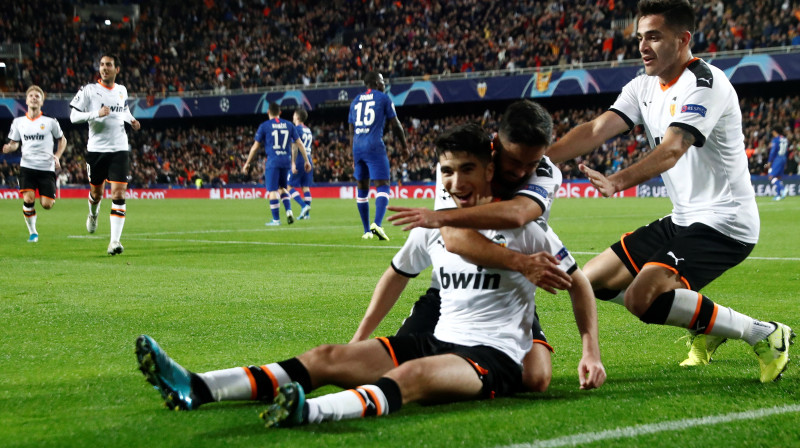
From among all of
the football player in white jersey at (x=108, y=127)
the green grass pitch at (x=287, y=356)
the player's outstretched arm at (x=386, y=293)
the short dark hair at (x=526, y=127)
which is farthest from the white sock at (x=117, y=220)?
the short dark hair at (x=526, y=127)

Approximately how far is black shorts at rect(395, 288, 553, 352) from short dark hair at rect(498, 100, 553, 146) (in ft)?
2.58

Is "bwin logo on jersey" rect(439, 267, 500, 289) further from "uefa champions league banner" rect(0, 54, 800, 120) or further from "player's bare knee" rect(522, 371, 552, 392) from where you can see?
"uefa champions league banner" rect(0, 54, 800, 120)

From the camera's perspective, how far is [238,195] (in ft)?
126

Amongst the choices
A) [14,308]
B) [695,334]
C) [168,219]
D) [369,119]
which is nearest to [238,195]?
[168,219]

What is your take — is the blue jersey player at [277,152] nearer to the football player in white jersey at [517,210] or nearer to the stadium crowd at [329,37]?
the football player in white jersey at [517,210]

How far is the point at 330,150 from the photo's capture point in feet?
132

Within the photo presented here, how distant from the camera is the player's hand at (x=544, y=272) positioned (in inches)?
122

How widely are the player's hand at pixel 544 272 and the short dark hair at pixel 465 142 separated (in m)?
0.41

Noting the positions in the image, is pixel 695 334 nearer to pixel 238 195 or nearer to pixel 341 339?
pixel 341 339

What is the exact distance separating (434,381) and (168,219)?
16.5 m

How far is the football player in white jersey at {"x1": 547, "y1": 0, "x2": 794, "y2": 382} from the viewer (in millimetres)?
3834

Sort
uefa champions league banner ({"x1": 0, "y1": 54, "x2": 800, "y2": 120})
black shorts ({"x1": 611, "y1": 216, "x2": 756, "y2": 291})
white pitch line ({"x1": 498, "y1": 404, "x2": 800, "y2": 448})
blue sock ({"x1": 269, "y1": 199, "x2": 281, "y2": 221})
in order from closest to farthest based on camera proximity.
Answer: white pitch line ({"x1": 498, "y1": 404, "x2": 800, "y2": 448}), black shorts ({"x1": 611, "y1": 216, "x2": 756, "y2": 291}), blue sock ({"x1": 269, "y1": 199, "x2": 281, "y2": 221}), uefa champions league banner ({"x1": 0, "y1": 54, "x2": 800, "y2": 120})

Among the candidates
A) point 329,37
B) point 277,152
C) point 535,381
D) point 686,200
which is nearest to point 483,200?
point 535,381

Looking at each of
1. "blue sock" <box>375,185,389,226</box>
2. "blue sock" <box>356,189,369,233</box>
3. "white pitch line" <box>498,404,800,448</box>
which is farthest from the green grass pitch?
"blue sock" <box>356,189,369,233</box>
